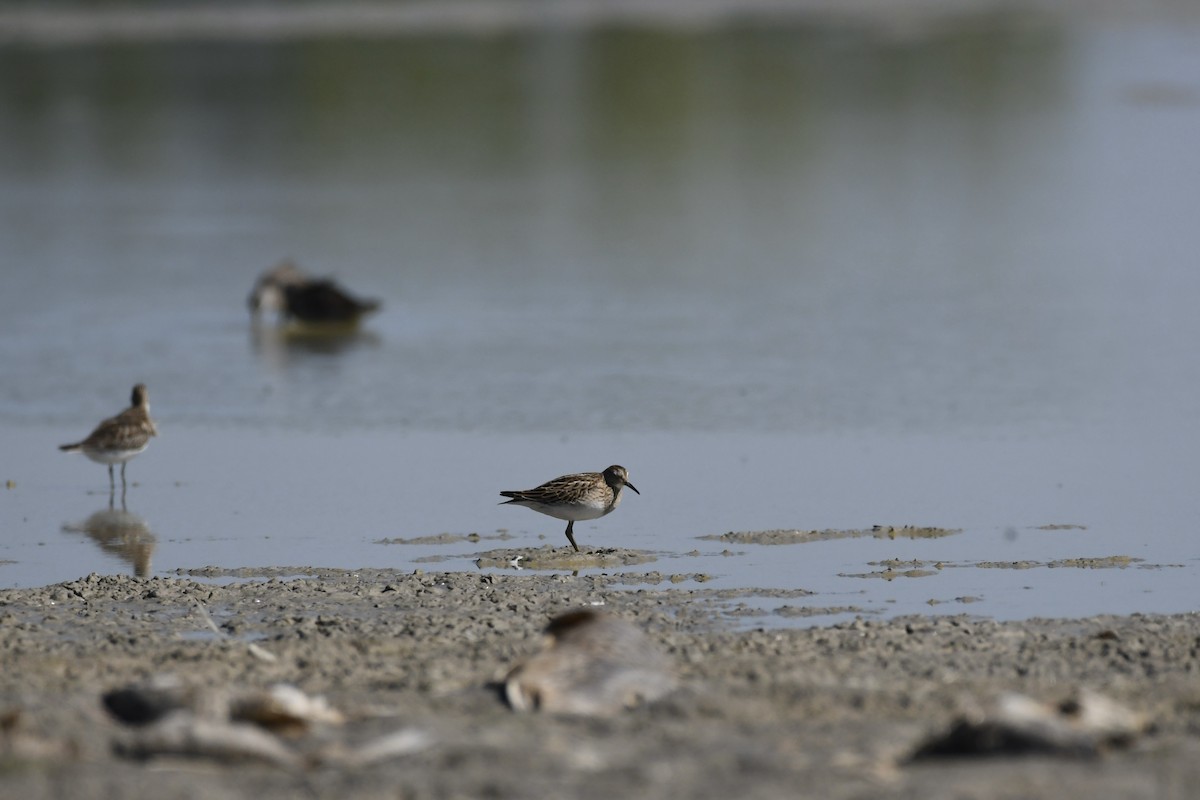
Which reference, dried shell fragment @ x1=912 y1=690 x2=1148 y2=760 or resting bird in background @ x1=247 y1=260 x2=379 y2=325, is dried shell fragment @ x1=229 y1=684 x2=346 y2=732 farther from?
resting bird in background @ x1=247 y1=260 x2=379 y2=325

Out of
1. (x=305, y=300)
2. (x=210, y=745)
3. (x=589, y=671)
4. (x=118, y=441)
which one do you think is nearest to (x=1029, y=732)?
(x=589, y=671)

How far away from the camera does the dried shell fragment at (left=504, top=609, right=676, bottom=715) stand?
7.17 metres

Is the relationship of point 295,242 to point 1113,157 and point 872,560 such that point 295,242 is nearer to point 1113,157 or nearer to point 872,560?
point 1113,157

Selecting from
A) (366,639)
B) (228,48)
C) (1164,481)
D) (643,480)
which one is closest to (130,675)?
(366,639)

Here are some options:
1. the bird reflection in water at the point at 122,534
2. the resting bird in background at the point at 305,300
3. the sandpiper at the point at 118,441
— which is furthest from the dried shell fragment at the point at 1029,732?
the resting bird in background at the point at 305,300

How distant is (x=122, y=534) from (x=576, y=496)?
2.55 metres

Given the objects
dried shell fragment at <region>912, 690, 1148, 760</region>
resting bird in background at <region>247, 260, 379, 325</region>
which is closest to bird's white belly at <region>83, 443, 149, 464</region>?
resting bird in background at <region>247, 260, 379, 325</region>

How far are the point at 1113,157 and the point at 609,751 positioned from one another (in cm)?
2319

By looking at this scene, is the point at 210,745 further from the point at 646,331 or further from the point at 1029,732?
the point at 646,331

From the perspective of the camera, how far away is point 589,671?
7297 millimetres

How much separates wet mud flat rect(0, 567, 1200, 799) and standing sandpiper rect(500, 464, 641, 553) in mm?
613

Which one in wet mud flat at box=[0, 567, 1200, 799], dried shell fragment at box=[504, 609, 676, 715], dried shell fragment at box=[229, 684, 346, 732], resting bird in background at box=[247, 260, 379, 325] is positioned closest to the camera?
wet mud flat at box=[0, 567, 1200, 799]

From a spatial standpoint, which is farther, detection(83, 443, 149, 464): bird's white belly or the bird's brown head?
detection(83, 443, 149, 464): bird's white belly

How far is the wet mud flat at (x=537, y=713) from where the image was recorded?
20.3 feet
